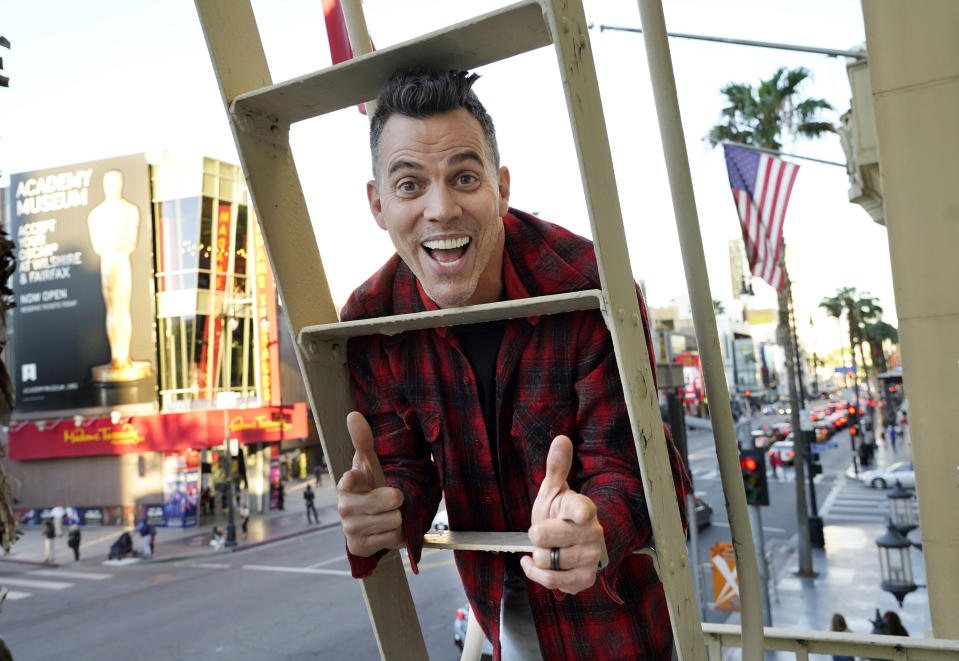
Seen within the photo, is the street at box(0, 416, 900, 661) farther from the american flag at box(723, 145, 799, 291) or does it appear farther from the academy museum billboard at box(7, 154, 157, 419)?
the academy museum billboard at box(7, 154, 157, 419)

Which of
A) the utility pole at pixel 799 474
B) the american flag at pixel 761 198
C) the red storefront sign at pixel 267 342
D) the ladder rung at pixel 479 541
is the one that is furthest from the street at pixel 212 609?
the ladder rung at pixel 479 541

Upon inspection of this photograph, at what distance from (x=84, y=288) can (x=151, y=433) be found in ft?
18.4

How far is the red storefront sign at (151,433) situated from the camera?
22.8 meters

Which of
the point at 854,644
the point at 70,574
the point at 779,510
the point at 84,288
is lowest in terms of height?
the point at 779,510

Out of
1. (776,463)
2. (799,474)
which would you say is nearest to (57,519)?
(799,474)

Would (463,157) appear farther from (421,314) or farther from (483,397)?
(483,397)

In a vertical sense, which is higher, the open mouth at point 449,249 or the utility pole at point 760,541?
the open mouth at point 449,249

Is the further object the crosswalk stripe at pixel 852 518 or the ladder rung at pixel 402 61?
the crosswalk stripe at pixel 852 518

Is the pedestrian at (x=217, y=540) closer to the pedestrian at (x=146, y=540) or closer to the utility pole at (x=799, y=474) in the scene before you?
the pedestrian at (x=146, y=540)

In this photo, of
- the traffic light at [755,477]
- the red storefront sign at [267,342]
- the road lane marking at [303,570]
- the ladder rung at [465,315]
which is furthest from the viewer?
the red storefront sign at [267,342]

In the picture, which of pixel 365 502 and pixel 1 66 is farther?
pixel 1 66

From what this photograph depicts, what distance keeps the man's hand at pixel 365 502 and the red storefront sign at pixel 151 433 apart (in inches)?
837

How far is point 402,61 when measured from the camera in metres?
1.80

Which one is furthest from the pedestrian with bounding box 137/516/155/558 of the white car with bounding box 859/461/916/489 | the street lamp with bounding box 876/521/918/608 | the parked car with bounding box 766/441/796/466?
the parked car with bounding box 766/441/796/466
